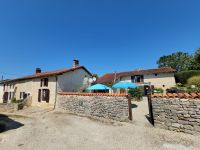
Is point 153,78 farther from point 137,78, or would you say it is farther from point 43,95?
point 43,95

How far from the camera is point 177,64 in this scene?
53.9 m

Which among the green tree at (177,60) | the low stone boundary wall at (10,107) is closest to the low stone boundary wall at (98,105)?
the low stone boundary wall at (10,107)

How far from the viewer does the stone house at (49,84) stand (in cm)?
1809

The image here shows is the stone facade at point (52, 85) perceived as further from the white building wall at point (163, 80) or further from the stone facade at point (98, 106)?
the white building wall at point (163, 80)

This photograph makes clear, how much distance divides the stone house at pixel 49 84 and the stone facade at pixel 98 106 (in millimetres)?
3055

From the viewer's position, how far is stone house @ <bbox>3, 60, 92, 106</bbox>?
18094 millimetres

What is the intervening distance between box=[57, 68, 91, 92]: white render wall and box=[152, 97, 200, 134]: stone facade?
44.7ft

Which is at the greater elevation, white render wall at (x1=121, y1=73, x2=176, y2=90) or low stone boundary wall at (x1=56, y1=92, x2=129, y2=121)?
white render wall at (x1=121, y1=73, x2=176, y2=90)

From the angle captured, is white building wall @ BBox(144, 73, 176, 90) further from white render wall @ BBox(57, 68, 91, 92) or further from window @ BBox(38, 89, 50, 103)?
window @ BBox(38, 89, 50, 103)

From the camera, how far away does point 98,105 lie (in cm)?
1173

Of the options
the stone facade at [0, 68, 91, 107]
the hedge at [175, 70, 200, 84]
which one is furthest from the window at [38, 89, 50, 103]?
the hedge at [175, 70, 200, 84]

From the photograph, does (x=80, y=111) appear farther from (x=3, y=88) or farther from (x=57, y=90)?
(x=3, y=88)

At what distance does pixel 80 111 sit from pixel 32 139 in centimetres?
638

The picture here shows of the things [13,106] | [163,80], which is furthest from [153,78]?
[13,106]
